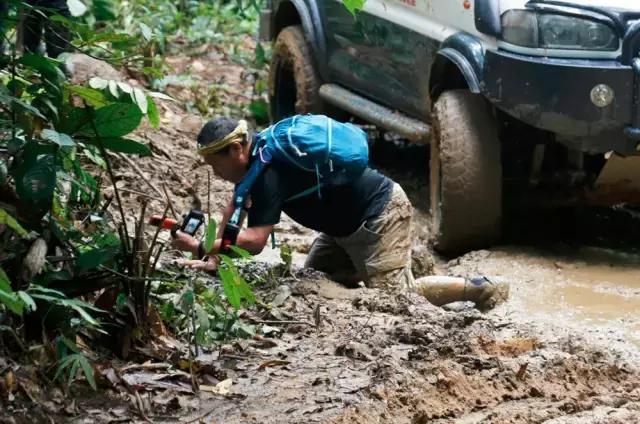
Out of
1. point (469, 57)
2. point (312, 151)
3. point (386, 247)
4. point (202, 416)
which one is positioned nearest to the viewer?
point (202, 416)

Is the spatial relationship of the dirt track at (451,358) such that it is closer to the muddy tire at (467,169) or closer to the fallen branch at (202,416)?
the fallen branch at (202,416)

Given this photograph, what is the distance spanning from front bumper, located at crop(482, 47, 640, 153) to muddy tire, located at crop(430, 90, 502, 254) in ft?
0.99

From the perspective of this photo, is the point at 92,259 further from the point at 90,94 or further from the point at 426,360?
the point at 426,360

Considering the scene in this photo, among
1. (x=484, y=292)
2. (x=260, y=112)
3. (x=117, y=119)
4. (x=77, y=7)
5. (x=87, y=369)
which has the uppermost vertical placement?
(x=77, y=7)

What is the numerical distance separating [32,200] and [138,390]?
2.45ft

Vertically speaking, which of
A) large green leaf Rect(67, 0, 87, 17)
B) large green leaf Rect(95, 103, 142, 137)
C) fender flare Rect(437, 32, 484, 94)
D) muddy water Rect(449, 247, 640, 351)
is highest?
large green leaf Rect(67, 0, 87, 17)

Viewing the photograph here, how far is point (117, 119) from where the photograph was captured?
4.53 m

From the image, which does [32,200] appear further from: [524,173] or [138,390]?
[524,173]

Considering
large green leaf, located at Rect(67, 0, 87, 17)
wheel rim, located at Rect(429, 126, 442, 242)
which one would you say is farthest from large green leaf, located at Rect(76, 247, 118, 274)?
wheel rim, located at Rect(429, 126, 442, 242)

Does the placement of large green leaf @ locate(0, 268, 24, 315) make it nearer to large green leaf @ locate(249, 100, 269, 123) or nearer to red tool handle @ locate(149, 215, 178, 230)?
red tool handle @ locate(149, 215, 178, 230)

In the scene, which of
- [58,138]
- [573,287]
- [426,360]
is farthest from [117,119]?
[573,287]

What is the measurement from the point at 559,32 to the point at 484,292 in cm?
138

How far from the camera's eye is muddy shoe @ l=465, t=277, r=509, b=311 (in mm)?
6496

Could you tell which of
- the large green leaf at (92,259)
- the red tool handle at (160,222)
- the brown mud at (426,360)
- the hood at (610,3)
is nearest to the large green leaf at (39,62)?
the large green leaf at (92,259)
